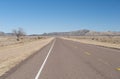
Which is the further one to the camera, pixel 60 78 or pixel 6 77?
pixel 6 77

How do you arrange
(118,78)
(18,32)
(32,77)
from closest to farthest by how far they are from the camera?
(118,78)
(32,77)
(18,32)

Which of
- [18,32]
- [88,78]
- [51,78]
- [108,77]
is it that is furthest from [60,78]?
[18,32]

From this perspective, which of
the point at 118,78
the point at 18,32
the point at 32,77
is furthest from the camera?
the point at 18,32

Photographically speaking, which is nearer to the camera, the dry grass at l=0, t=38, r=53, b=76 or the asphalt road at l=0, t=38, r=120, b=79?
the asphalt road at l=0, t=38, r=120, b=79

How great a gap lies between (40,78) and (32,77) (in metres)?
0.50

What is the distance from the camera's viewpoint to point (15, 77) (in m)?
9.74

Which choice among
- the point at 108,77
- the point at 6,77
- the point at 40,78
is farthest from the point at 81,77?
the point at 6,77

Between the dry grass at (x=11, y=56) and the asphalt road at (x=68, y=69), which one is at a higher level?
the asphalt road at (x=68, y=69)

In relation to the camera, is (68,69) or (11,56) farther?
(11,56)

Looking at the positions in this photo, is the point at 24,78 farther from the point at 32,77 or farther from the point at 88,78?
the point at 88,78

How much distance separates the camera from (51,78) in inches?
364

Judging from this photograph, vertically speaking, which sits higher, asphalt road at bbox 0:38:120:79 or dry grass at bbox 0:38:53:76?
asphalt road at bbox 0:38:120:79

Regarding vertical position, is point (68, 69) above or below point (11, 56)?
above

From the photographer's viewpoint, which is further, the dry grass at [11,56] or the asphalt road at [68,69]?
the dry grass at [11,56]
